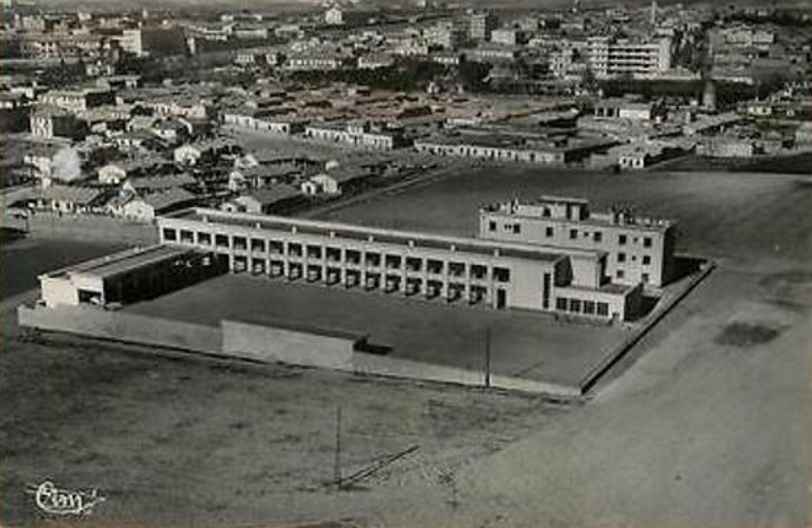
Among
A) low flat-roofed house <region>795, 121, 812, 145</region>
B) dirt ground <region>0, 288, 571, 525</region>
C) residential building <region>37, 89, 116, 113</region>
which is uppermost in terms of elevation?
residential building <region>37, 89, 116, 113</region>

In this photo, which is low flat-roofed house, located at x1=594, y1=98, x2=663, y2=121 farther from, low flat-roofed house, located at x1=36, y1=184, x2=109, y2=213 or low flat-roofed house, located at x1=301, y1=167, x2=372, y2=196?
low flat-roofed house, located at x1=36, y1=184, x2=109, y2=213

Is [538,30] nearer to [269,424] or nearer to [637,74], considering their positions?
[637,74]

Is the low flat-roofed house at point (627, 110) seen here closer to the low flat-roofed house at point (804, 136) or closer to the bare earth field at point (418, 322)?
the low flat-roofed house at point (804, 136)

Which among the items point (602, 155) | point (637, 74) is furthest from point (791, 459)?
point (637, 74)

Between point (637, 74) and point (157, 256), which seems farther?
point (637, 74)

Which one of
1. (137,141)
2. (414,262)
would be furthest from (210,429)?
(137,141)

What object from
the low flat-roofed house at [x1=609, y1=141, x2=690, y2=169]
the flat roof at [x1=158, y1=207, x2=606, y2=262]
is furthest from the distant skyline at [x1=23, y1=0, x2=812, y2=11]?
the low flat-roofed house at [x1=609, y1=141, x2=690, y2=169]
